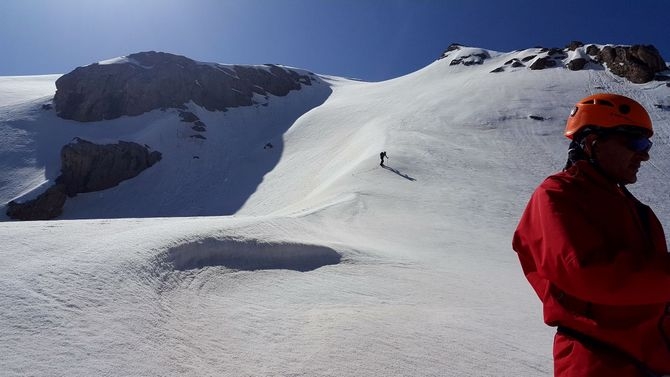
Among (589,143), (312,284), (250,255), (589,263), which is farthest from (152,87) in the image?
(589,263)

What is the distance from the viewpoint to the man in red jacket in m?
2.00

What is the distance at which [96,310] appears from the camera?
3932 millimetres

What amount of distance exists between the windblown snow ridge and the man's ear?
492 cm

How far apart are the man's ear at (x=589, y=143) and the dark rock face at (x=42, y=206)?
45.8m

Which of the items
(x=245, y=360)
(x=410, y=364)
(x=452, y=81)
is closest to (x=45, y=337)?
(x=245, y=360)

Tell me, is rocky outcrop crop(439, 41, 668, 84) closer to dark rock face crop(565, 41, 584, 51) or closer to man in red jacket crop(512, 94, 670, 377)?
dark rock face crop(565, 41, 584, 51)

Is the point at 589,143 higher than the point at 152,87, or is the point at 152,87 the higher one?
the point at 152,87

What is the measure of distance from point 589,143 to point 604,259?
854 mm

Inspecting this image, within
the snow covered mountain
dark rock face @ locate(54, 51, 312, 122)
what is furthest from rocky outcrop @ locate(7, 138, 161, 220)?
the snow covered mountain

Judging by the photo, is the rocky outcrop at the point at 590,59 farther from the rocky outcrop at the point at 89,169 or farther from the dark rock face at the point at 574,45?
the rocky outcrop at the point at 89,169

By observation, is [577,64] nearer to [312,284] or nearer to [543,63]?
[543,63]

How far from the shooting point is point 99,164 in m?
46.7

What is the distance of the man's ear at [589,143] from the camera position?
2535 millimetres

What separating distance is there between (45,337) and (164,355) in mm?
883
